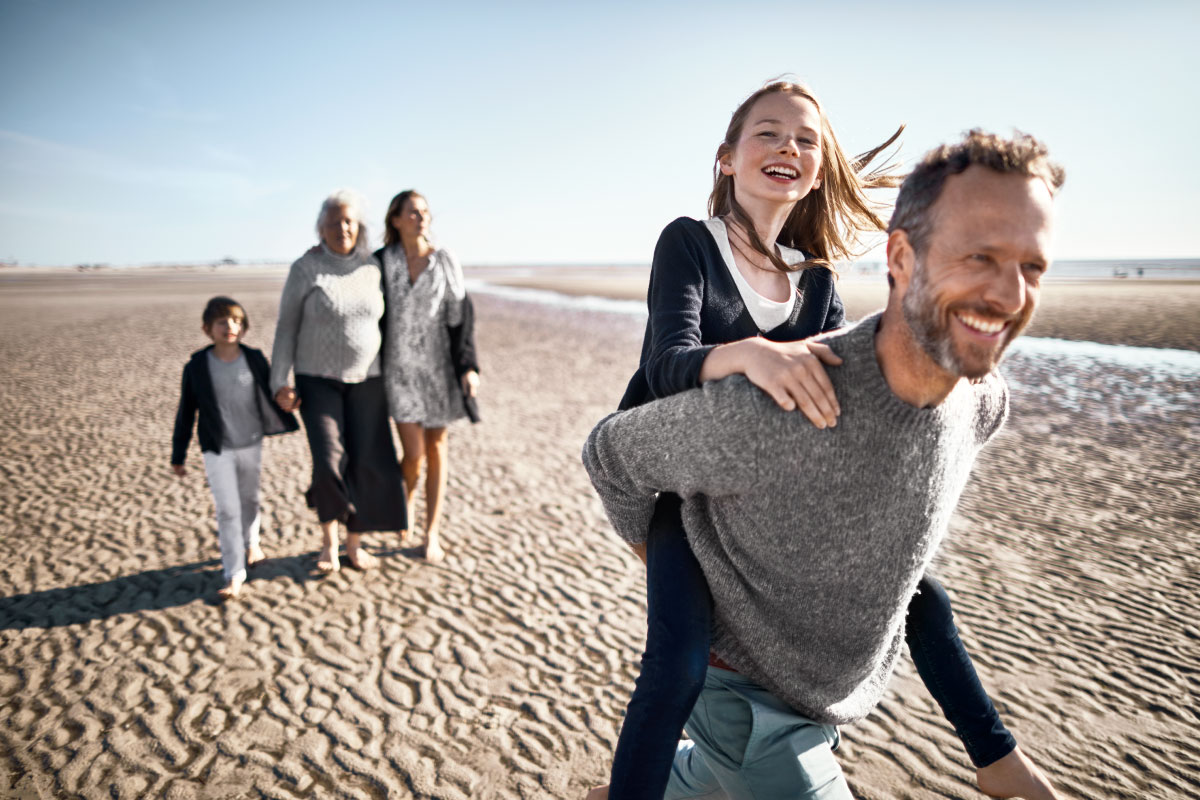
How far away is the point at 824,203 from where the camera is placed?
2119mm

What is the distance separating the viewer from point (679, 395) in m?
1.53

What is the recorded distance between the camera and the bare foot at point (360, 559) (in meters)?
4.91

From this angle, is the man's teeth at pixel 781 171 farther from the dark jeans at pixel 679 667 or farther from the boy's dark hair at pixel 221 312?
the boy's dark hair at pixel 221 312

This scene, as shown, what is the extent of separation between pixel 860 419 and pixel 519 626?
3.41 metres

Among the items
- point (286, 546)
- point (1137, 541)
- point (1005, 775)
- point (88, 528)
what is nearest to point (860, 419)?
point (1005, 775)

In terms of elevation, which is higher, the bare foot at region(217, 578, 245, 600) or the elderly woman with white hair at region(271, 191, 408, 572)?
the elderly woman with white hair at region(271, 191, 408, 572)

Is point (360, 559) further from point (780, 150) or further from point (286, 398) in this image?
point (780, 150)

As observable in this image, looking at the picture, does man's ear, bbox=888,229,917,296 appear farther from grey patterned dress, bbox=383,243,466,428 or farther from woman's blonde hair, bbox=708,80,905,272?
grey patterned dress, bbox=383,243,466,428

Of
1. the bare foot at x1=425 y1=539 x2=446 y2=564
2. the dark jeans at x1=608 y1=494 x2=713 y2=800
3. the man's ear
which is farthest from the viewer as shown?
the bare foot at x1=425 y1=539 x2=446 y2=564

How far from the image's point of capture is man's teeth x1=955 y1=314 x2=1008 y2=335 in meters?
1.23

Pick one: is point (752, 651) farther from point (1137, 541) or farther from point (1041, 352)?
point (1041, 352)

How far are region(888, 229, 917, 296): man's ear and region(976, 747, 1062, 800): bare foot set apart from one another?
4.48 feet

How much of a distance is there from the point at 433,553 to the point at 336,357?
175 cm

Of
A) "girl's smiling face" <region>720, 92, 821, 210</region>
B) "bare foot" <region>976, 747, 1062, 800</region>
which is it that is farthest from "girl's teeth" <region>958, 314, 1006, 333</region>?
"bare foot" <region>976, 747, 1062, 800</region>
